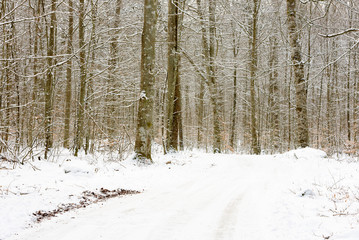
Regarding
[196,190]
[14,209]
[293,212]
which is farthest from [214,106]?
[14,209]

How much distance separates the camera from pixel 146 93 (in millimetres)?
8398

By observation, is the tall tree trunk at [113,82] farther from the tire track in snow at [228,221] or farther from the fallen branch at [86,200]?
the tire track in snow at [228,221]

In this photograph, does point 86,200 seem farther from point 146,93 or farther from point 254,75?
point 254,75

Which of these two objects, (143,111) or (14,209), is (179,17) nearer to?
(143,111)

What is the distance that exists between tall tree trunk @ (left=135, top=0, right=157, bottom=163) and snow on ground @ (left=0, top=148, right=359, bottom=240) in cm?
155

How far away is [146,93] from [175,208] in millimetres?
5086

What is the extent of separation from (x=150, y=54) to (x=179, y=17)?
4834 millimetres

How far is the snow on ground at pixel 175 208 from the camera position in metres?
2.93

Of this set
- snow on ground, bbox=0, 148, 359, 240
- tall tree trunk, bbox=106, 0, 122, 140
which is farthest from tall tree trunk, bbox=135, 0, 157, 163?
tall tree trunk, bbox=106, 0, 122, 140

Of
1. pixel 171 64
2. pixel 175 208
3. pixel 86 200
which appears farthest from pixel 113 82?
pixel 175 208

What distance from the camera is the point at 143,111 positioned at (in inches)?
328

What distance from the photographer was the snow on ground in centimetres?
293

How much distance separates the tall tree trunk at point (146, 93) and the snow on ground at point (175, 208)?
1554mm

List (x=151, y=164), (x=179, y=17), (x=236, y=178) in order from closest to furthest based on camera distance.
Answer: (x=236, y=178), (x=151, y=164), (x=179, y=17)
